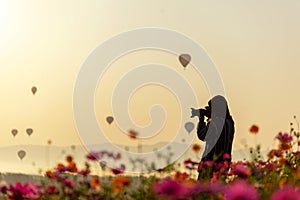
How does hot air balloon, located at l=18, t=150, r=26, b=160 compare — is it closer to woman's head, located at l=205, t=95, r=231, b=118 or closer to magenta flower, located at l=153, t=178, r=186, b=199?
woman's head, located at l=205, t=95, r=231, b=118

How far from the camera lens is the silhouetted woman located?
Result: 8141 mm

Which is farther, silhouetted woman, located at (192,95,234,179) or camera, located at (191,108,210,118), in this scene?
camera, located at (191,108,210,118)

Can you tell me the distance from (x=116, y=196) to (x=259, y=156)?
10.4 ft

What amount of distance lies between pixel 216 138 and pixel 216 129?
17 centimetres

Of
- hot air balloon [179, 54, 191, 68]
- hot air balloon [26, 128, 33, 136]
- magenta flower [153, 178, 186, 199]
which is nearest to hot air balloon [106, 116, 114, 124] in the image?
hot air balloon [179, 54, 191, 68]

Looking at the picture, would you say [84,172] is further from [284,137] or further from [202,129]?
[202,129]

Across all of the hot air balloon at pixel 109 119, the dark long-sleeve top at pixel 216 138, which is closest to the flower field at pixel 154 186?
the dark long-sleeve top at pixel 216 138

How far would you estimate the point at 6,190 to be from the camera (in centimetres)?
370

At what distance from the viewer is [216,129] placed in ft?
27.3

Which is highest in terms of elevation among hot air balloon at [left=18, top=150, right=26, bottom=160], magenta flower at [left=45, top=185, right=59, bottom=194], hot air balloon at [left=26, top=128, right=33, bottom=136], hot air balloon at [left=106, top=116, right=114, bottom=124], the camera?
hot air balloon at [left=26, top=128, right=33, bottom=136]

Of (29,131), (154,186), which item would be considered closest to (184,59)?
(29,131)

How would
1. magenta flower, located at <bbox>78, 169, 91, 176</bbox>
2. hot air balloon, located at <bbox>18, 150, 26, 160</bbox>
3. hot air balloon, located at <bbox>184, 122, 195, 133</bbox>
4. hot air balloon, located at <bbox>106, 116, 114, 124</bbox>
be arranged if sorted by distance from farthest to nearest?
hot air balloon, located at <bbox>18, 150, 26, 160</bbox>
hot air balloon, located at <bbox>106, 116, 114, 124</bbox>
hot air balloon, located at <bbox>184, 122, 195, 133</bbox>
magenta flower, located at <bbox>78, 169, 91, 176</bbox>

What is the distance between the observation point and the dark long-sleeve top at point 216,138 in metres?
8.12

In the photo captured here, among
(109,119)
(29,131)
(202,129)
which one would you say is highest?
(29,131)
